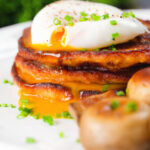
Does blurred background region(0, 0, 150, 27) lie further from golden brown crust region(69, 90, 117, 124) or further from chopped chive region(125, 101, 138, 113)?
chopped chive region(125, 101, 138, 113)

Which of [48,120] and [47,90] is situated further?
[47,90]

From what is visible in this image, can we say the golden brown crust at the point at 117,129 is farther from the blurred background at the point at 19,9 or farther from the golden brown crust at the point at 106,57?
the blurred background at the point at 19,9

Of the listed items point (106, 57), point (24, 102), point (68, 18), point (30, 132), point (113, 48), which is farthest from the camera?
point (68, 18)

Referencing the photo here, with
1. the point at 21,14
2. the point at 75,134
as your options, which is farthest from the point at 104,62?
the point at 21,14

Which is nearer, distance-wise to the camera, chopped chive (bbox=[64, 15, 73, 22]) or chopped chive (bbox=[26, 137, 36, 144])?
chopped chive (bbox=[26, 137, 36, 144])

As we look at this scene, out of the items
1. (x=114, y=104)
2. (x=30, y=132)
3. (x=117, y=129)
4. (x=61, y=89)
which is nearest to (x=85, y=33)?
(x=61, y=89)

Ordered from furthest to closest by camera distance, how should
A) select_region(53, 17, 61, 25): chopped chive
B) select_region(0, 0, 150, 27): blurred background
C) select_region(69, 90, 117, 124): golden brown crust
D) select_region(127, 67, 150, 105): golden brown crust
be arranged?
select_region(0, 0, 150, 27): blurred background < select_region(53, 17, 61, 25): chopped chive < select_region(127, 67, 150, 105): golden brown crust < select_region(69, 90, 117, 124): golden brown crust

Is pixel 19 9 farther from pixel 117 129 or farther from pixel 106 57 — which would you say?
pixel 117 129

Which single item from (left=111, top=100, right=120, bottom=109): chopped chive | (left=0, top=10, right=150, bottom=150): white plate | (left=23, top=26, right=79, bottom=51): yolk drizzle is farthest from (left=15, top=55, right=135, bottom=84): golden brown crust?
(left=111, top=100, right=120, bottom=109): chopped chive
